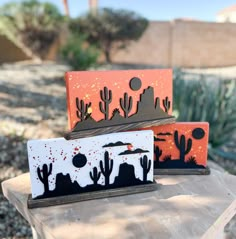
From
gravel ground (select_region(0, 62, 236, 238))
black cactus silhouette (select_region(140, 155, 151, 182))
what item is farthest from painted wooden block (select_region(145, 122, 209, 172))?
gravel ground (select_region(0, 62, 236, 238))

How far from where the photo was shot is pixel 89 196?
1.13 metres

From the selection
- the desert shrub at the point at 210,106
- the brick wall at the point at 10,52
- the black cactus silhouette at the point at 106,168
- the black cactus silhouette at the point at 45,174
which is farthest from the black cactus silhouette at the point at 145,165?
the brick wall at the point at 10,52

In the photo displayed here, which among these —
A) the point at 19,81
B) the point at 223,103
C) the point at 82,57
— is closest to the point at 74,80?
the point at 223,103

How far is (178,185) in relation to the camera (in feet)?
4.07

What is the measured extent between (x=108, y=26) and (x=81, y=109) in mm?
6802

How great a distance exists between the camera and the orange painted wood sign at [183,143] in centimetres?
132

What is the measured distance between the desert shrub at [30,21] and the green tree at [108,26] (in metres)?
0.69

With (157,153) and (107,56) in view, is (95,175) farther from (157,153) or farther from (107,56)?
(107,56)

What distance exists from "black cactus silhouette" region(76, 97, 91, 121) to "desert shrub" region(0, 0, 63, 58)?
6.25 m

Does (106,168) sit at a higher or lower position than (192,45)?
lower

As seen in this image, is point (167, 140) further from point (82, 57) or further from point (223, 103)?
point (82, 57)

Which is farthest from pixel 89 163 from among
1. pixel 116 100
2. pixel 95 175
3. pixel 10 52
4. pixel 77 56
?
pixel 10 52

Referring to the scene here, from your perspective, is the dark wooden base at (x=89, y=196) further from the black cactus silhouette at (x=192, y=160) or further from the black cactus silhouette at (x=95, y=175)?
the black cactus silhouette at (x=192, y=160)

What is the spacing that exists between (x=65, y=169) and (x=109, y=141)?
188 mm
